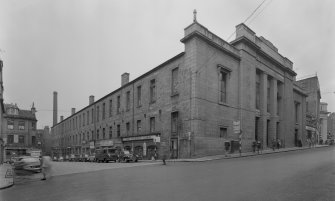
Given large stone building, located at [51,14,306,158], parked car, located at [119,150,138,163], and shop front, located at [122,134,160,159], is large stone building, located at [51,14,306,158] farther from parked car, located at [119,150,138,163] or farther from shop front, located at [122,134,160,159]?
parked car, located at [119,150,138,163]

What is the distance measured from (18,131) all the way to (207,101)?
59590 mm

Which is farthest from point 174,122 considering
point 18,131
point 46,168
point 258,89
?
point 18,131

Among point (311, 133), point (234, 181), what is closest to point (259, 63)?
point (311, 133)

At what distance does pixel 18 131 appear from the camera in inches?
2894

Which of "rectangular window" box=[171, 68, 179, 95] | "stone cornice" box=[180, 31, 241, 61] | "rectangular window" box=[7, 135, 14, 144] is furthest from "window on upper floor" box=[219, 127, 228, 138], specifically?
"rectangular window" box=[7, 135, 14, 144]

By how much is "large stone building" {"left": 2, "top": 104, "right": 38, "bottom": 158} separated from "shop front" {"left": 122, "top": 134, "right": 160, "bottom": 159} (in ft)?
139

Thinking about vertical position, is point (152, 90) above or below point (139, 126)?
above

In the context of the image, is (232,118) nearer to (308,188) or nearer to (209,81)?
(209,81)

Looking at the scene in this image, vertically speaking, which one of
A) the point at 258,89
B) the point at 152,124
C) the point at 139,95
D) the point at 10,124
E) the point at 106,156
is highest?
the point at 258,89

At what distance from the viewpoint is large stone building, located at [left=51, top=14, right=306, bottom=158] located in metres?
29.6

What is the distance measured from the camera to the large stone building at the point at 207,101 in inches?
1166

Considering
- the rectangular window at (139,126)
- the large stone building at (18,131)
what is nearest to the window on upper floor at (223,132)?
the rectangular window at (139,126)

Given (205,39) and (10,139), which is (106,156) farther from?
(10,139)

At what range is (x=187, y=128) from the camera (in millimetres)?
29500
